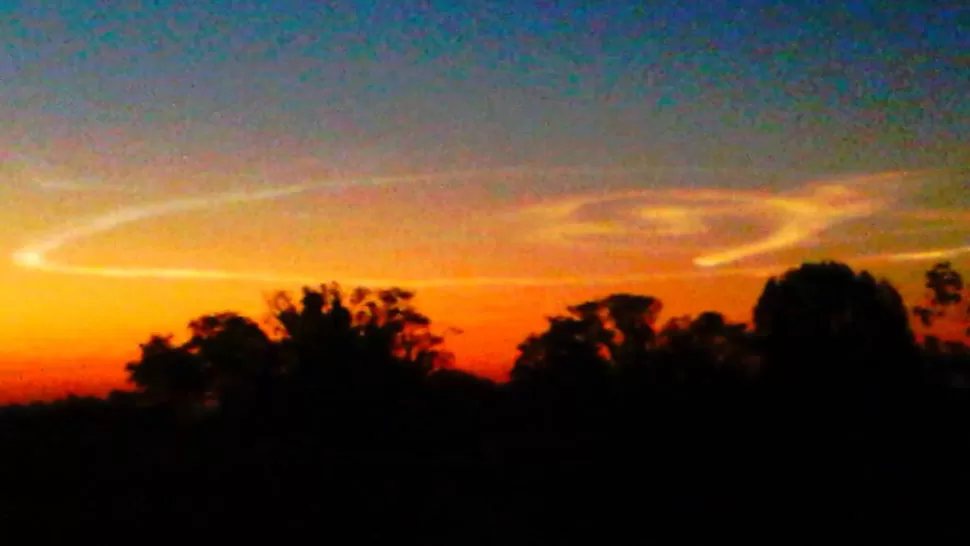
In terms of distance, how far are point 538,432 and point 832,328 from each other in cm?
1689

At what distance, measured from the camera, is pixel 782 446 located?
37.6 m

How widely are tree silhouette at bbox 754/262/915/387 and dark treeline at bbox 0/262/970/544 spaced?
0.11 metres

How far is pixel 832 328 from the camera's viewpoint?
51344 mm

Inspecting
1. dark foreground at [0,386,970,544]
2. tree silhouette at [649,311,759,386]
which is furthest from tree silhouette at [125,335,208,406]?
tree silhouette at [649,311,759,386]

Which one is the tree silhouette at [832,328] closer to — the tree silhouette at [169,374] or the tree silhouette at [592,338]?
the tree silhouette at [592,338]

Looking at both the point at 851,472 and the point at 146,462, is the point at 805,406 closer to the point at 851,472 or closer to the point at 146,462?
the point at 851,472

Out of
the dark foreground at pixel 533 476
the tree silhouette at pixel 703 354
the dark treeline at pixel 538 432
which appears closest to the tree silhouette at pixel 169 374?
the dark treeline at pixel 538 432

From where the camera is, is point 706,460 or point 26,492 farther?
point 706,460

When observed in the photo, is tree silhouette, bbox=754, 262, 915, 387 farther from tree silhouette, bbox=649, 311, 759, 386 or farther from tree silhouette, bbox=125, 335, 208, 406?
tree silhouette, bbox=125, 335, 208, 406

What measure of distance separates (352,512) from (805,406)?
24.2 metres

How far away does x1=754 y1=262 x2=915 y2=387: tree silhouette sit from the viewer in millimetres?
48781

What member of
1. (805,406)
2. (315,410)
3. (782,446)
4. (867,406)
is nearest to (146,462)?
(315,410)

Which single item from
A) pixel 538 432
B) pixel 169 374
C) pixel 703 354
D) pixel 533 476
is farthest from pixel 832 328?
pixel 169 374

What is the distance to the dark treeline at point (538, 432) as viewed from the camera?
84.5 feet
